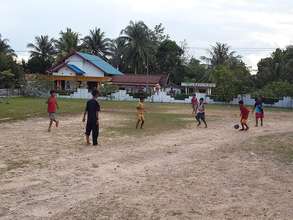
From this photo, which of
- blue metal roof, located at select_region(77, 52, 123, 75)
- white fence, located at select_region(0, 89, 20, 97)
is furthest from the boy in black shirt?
blue metal roof, located at select_region(77, 52, 123, 75)

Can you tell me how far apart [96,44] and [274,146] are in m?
70.2

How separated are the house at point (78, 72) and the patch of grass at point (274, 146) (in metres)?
53.5

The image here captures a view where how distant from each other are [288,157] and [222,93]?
46063mm

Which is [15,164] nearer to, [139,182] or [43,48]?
[139,182]

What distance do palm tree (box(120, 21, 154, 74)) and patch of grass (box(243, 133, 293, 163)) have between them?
191ft

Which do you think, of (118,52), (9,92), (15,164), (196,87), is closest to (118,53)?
(118,52)

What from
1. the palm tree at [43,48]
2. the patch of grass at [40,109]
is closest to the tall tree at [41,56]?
the palm tree at [43,48]

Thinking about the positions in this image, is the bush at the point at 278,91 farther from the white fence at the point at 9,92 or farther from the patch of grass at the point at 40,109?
the white fence at the point at 9,92

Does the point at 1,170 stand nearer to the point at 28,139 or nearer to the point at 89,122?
the point at 89,122

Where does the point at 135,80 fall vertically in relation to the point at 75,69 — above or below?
below

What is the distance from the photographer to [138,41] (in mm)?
76688

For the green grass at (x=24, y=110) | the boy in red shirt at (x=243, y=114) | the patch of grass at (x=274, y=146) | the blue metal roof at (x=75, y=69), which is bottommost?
the patch of grass at (x=274, y=146)

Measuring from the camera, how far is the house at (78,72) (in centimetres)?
7075

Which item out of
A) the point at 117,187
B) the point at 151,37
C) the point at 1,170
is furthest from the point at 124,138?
the point at 151,37
